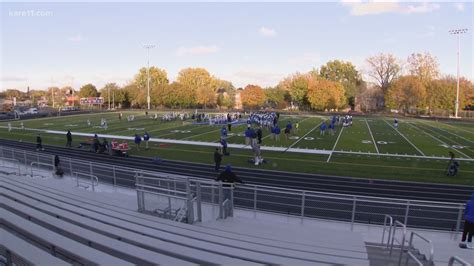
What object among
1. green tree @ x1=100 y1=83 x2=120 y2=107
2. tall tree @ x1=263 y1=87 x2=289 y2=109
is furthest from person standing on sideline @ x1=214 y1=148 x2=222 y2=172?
→ green tree @ x1=100 y1=83 x2=120 y2=107

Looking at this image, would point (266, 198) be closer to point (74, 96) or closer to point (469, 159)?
point (469, 159)

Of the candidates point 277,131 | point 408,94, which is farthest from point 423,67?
point 277,131

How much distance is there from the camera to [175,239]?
530 centimetres

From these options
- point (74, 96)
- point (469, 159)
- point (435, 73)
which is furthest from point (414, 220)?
point (74, 96)

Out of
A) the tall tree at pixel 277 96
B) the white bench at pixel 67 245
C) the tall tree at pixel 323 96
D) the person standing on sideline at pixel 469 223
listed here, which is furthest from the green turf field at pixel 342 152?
the tall tree at pixel 277 96

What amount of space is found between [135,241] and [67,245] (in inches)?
33.8

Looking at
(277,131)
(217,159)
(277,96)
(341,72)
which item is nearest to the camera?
(217,159)

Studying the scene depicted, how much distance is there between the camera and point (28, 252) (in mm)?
4109

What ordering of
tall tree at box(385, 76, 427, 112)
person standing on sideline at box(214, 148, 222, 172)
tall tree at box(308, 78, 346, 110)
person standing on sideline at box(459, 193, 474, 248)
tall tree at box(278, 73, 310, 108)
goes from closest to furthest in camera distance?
1. person standing on sideline at box(459, 193, 474, 248)
2. person standing on sideline at box(214, 148, 222, 172)
3. tall tree at box(385, 76, 427, 112)
4. tall tree at box(308, 78, 346, 110)
5. tall tree at box(278, 73, 310, 108)

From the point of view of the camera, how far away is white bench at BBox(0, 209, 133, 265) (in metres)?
3.99

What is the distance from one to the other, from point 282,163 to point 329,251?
14902 mm

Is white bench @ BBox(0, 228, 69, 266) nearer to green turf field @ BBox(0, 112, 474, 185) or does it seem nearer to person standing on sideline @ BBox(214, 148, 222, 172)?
person standing on sideline @ BBox(214, 148, 222, 172)

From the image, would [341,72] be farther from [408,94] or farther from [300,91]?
[408,94]

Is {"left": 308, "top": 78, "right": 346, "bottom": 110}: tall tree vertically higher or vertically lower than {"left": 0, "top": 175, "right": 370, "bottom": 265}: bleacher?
higher
